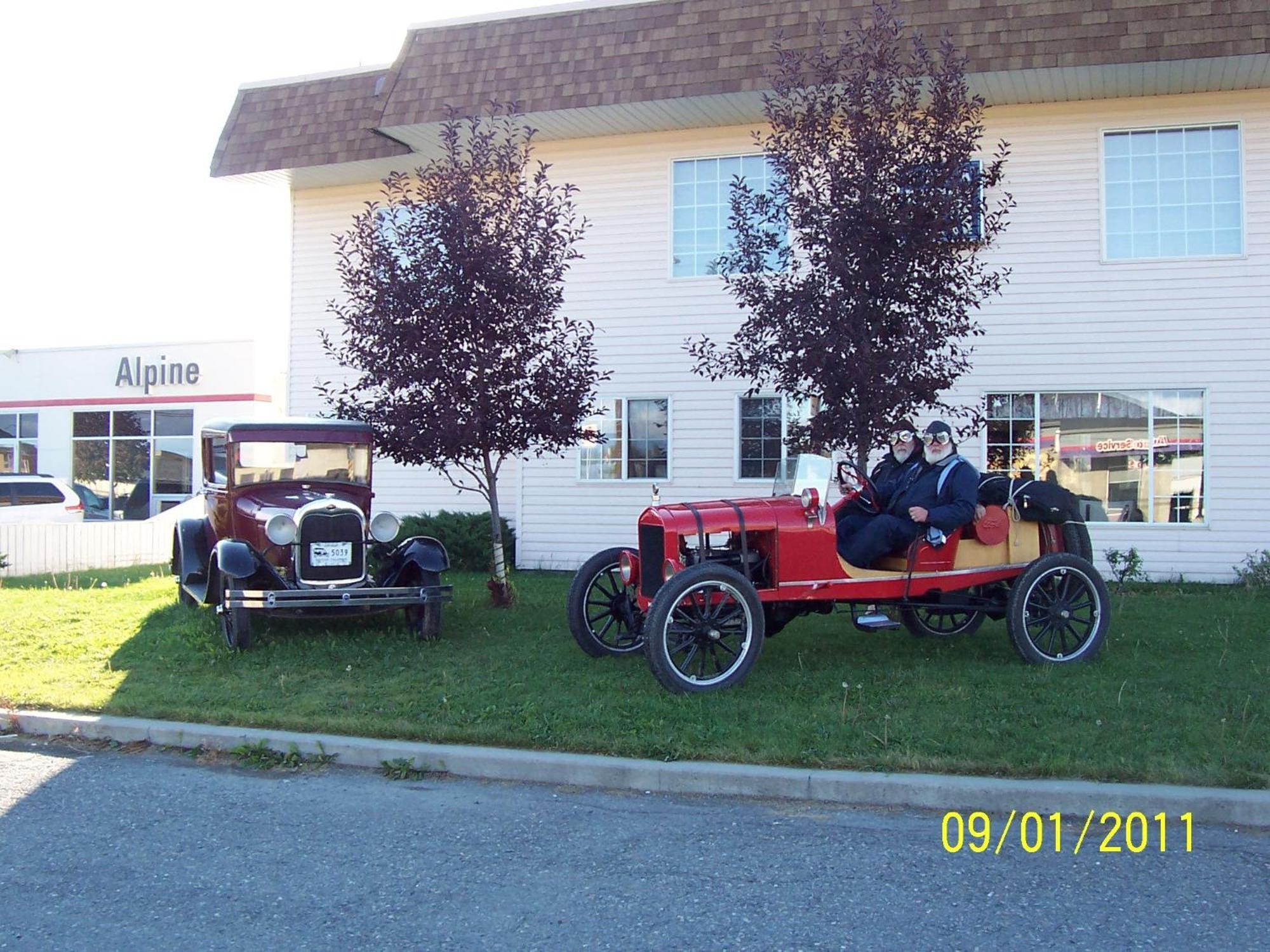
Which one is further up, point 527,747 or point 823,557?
point 823,557

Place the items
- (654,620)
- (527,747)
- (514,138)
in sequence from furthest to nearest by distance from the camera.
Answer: (514,138) → (654,620) → (527,747)

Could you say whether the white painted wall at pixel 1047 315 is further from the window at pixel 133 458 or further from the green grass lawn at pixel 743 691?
the window at pixel 133 458

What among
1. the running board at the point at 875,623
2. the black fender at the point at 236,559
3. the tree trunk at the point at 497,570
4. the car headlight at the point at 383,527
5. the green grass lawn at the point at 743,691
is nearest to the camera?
the green grass lawn at the point at 743,691

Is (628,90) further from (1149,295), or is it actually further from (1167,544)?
(1167,544)

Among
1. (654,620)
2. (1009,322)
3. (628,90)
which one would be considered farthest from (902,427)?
(628,90)

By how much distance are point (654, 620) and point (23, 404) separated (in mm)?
24705

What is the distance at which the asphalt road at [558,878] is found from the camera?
4125 mm

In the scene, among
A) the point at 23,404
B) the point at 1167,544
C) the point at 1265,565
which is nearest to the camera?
the point at 1265,565

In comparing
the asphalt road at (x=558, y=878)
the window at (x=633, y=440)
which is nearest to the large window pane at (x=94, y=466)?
the window at (x=633, y=440)

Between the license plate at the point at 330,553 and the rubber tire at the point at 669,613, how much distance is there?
337 cm

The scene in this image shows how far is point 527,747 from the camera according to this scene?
21.1 feet

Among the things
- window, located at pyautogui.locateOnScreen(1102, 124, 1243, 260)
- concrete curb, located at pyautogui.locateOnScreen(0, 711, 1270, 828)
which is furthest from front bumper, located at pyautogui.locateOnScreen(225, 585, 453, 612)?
window, located at pyautogui.locateOnScreen(1102, 124, 1243, 260)

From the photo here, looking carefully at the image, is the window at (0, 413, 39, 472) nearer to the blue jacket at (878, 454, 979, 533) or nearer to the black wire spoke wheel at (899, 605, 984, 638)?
the black wire spoke wheel at (899, 605, 984, 638)
